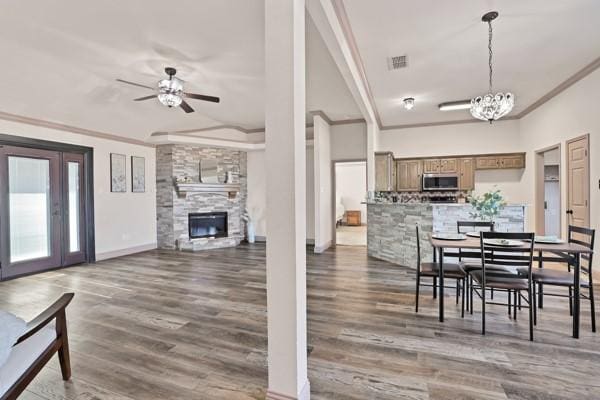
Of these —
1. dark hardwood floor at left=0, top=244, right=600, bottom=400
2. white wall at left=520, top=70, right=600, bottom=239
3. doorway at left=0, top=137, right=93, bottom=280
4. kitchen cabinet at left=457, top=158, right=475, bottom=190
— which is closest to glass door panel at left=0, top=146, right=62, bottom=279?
doorway at left=0, top=137, right=93, bottom=280

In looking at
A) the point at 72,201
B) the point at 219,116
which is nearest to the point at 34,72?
the point at 72,201

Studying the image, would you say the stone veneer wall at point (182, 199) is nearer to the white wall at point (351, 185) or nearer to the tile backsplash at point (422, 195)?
the tile backsplash at point (422, 195)

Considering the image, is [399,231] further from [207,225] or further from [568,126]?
[207,225]

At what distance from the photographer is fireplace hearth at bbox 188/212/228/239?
7297mm

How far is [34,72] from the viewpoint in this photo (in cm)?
404

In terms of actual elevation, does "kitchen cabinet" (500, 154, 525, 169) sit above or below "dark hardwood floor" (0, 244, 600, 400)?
above

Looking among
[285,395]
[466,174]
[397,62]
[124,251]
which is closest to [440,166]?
[466,174]

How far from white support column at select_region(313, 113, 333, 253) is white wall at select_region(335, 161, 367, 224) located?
15.5 ft

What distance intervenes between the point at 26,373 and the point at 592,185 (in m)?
6.42

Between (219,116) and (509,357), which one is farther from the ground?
(219,116)

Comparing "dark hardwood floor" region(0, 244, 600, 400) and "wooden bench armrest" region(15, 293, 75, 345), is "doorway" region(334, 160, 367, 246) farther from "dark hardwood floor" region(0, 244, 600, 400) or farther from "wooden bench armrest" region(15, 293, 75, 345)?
"wooden bench armrest" region(15, 293, 75, 345)

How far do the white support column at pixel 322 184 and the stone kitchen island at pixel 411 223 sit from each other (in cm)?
106

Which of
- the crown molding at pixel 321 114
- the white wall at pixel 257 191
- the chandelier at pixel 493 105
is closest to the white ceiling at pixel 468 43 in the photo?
the chandelier at pixel 493 105

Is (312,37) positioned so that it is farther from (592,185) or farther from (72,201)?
(72,201)
